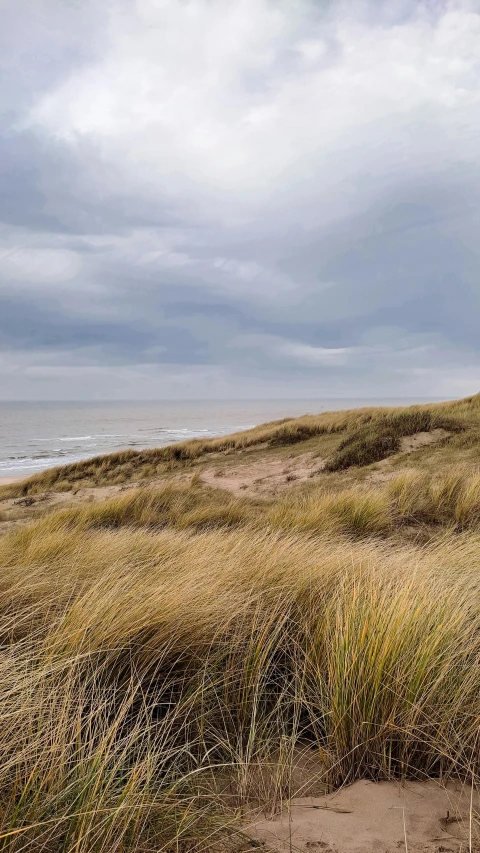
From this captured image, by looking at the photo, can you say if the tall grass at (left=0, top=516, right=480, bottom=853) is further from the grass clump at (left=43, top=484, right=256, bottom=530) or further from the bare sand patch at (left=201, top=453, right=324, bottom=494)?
the bare sand patch at (left=201, top=453, right=324, bottom=494)

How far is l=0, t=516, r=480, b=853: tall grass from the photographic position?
1378 mm

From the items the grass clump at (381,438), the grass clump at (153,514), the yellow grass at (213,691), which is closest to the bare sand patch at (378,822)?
the yellow grass at (213,691)

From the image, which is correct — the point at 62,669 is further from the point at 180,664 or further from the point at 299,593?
the point at 299,593

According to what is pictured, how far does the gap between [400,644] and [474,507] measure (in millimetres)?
5209

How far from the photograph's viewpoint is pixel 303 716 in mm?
2102

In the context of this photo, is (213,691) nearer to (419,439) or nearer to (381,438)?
(381,438)

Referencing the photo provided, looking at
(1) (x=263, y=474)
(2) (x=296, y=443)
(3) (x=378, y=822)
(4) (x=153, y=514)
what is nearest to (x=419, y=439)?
(1) (x=263, y=474)

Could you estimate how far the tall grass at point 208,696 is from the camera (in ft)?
4.52

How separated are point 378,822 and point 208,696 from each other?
0.88 m

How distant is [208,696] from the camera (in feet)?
6.77

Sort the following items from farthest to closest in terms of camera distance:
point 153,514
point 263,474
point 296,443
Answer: point 296,443
point 263,474
point 153,514

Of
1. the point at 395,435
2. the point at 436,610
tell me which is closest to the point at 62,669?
the point at 436,610

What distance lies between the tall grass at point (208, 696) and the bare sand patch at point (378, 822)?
8 cm

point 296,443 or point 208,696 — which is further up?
point 296,443
